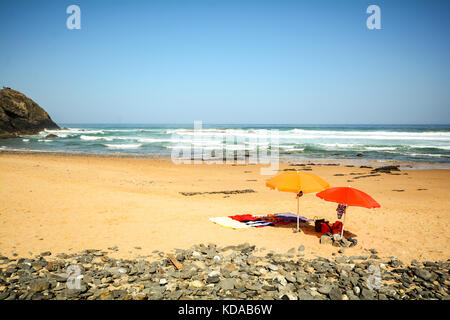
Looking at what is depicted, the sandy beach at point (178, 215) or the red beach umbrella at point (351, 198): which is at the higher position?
the red beach umbrella at point (351, 198)

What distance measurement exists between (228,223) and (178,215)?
6.04 feet

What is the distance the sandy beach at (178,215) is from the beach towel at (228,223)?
20 centimetres

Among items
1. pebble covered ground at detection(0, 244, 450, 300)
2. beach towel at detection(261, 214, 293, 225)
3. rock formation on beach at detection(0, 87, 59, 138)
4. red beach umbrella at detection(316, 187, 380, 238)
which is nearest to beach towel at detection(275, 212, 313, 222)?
beach towel at detection(261, 214, 293, 225)

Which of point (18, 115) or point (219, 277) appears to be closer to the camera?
point (219, 277)

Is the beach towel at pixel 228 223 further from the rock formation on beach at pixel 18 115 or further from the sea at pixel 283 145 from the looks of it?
the rock formation on beach at pixel 18 115

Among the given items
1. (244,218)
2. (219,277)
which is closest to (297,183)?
(244,218)

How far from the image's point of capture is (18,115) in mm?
53094

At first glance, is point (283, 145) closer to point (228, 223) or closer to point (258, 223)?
point (258, 223)

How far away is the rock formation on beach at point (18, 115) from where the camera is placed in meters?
50.1

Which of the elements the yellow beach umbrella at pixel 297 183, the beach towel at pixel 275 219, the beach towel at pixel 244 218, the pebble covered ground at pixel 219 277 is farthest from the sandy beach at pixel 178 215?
the yellow beach umbrella at pixel 297 183

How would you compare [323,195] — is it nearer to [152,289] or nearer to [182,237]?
[182,237]

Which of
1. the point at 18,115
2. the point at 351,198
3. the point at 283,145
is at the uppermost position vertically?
the point at 18,115

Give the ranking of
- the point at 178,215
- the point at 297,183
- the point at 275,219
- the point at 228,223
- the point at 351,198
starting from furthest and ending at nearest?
the point at 178,215 → the point at 275,219 → the point at 228,223 → the point at 297,183 → the point at 351,198

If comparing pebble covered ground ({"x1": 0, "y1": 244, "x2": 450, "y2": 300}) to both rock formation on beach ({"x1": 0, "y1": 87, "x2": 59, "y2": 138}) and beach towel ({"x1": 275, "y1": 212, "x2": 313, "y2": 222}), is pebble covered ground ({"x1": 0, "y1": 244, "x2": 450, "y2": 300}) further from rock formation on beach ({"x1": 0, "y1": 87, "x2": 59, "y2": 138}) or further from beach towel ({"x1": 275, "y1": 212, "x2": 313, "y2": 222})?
rock formation on beach ({"x1": 0, "y1": 87, "x2": 59, "y2": 138})
